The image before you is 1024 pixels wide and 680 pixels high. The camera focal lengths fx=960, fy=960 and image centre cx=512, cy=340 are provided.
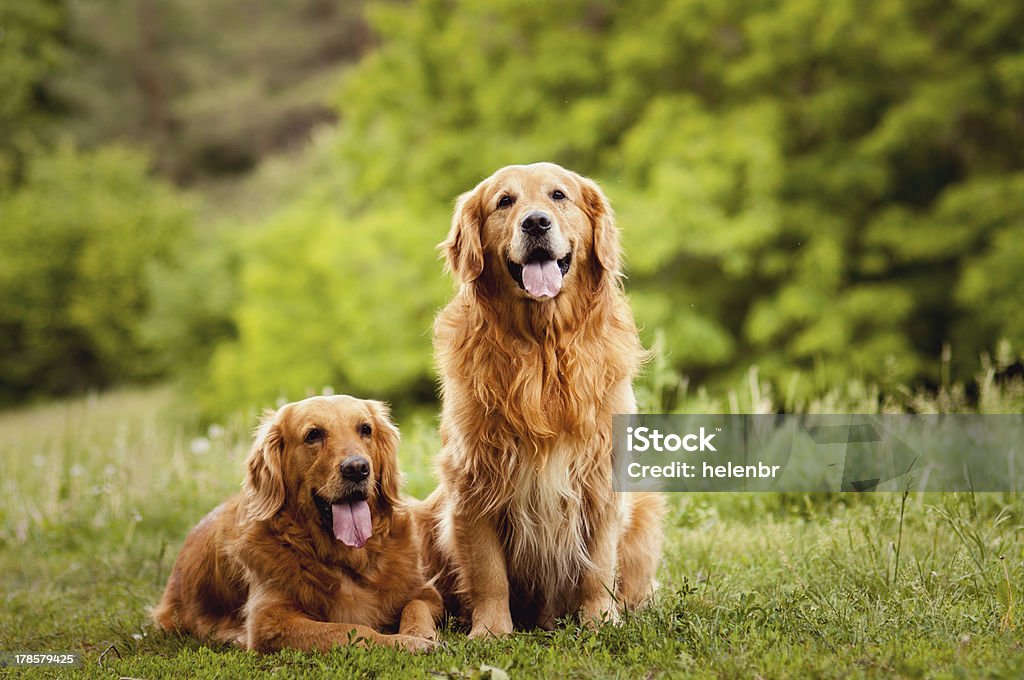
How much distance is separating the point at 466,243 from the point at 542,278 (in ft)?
1.25

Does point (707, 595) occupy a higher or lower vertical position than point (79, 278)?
lower

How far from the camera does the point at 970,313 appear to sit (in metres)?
11.5

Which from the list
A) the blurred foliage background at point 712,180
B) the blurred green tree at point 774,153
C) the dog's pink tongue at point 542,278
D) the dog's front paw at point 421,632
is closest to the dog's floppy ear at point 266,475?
the dog's front paw at point 421,632

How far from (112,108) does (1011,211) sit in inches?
1028

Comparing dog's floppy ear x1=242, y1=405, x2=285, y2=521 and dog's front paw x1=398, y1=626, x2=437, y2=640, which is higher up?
dog's floppy ear x1=242, y1=405, x2=285, y2=521

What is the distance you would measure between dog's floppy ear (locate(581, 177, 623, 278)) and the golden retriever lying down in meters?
1.15

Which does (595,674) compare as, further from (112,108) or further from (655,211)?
(112,108)

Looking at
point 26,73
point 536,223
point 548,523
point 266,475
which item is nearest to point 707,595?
point 548,523

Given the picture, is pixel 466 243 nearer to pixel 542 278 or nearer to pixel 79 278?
pixel 542 278

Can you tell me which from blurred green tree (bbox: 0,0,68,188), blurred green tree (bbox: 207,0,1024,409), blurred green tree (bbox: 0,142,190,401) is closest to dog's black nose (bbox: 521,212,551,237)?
blurred green tree (bbox: 207,0,1024,409)

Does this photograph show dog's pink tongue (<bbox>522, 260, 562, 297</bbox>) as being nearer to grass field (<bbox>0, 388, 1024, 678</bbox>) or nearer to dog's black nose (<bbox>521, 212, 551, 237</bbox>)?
dog's black nose (<bbox>521, 212, 551, 237</bbox>)

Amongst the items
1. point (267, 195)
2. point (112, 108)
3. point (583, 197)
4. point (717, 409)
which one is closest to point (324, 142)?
point (267, 195)

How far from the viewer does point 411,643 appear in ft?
11.6

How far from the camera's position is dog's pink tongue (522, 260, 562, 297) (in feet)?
12.1
